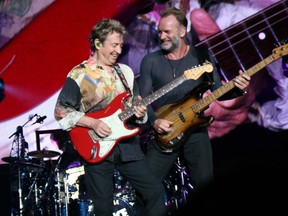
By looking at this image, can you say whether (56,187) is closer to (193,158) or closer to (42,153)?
(42,153)

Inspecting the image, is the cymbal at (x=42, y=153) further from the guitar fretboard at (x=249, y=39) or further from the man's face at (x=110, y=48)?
the guitar fretboard at (x=249, y=39)

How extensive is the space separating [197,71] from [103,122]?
3.02ft

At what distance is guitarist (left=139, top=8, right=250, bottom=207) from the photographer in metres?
3.79

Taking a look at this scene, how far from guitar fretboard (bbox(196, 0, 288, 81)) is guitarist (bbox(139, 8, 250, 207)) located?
1.10m

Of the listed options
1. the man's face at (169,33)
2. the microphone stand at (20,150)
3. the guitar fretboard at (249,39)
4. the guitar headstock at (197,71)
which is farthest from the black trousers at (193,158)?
the microphone stand at (20,150)

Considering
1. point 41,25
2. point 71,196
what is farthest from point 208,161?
point 41,25

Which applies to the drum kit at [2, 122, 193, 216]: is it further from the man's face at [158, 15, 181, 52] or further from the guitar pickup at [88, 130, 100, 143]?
the guitar pickup at [88, 130, 100, 143]

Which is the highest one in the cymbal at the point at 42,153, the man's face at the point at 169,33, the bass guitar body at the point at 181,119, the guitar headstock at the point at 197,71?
the man's face at the point at 169,33

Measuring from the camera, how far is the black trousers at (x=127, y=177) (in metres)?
3.47

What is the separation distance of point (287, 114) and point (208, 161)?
5.27ft

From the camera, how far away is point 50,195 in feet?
19.5

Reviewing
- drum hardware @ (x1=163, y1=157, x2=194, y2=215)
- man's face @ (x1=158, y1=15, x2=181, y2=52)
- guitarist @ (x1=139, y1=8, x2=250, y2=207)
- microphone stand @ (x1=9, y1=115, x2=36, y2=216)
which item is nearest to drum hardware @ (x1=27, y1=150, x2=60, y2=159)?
microphone stand @ (x1=9, y1=115, x2=36, y2=216)

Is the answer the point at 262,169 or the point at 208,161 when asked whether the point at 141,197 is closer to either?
the point at 208,161

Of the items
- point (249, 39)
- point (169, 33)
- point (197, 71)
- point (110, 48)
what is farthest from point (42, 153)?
point (249, 39)
